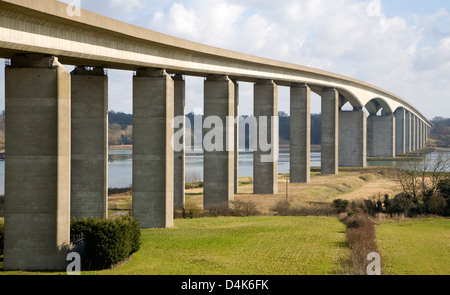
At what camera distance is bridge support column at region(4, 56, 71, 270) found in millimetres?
24297

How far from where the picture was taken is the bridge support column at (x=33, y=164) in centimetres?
2430

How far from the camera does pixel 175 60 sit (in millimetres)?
38719

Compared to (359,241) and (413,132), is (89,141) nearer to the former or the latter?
(359,241)

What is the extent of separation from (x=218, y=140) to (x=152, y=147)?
39.3ft

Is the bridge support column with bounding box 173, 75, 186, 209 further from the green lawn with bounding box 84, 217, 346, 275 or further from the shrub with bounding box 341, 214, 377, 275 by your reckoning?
the shrub with bounding box 341, 214, 377, 275

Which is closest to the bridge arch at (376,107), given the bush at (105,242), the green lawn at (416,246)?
the green lawn at (416,246)

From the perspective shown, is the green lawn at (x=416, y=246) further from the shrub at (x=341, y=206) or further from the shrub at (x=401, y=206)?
the shrub at (x=341, y=206)

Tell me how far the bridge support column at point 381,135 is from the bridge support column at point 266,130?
73559 millimetres

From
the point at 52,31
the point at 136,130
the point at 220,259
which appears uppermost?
the point at 52,31

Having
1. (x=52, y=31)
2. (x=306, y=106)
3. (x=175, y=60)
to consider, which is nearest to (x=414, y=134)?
(x=306, y=106)

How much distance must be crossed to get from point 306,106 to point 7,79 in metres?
44.3

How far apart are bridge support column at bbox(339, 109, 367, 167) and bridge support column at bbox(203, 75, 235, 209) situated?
5044 centimetres

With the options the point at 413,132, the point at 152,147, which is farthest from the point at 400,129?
the point at 152,147
